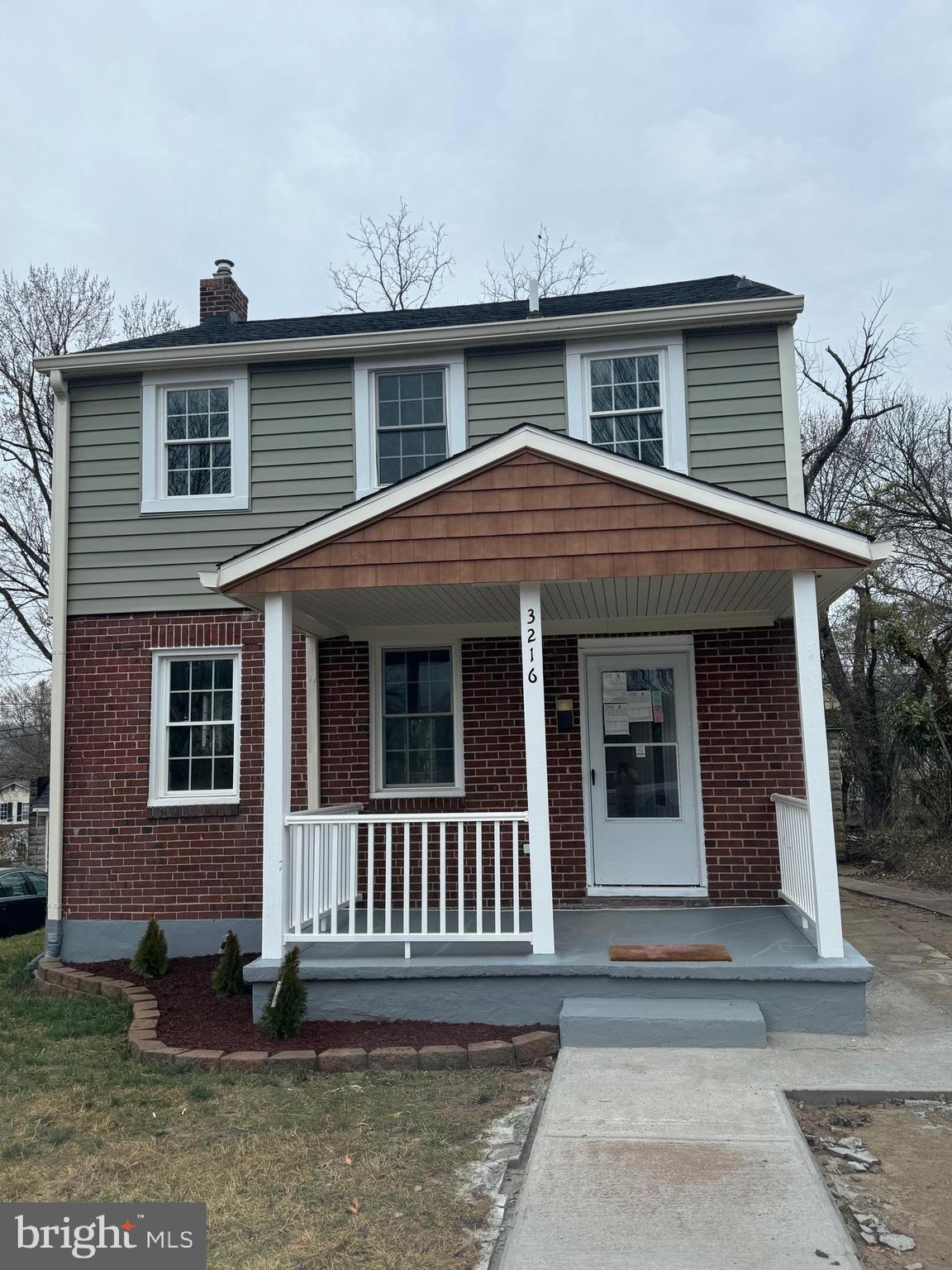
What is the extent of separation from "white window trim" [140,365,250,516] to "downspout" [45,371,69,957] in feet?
2.50

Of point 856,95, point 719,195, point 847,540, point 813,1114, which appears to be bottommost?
point 813,1114

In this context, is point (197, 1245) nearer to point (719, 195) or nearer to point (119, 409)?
point (119, 409)

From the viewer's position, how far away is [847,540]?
5801mm

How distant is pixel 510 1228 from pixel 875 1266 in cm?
124

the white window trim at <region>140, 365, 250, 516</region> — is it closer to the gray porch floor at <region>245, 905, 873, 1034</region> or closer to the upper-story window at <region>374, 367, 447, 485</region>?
the upper-story window at <region>374, 367, 447, 485</region>

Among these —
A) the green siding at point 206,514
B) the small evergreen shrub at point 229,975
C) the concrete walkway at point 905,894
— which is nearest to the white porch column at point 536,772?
the small evergreen shrub at point 229,975

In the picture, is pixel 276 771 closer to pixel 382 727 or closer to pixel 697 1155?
pixel 382 727

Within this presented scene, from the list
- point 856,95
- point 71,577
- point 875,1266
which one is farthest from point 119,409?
point 856,95

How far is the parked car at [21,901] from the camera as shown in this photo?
1556 cm

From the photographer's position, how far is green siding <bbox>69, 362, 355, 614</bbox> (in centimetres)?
866

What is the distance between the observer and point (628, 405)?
8.52 metres

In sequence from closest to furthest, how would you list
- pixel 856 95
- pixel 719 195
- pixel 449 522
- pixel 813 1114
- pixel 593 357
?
pixel 813 1114 < pixel 449 522 < pixel 593 357 < pixel 856 95 < pixel 719 195

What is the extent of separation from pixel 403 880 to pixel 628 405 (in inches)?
182

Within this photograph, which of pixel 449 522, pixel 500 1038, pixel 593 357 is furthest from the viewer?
pixel 593 357
